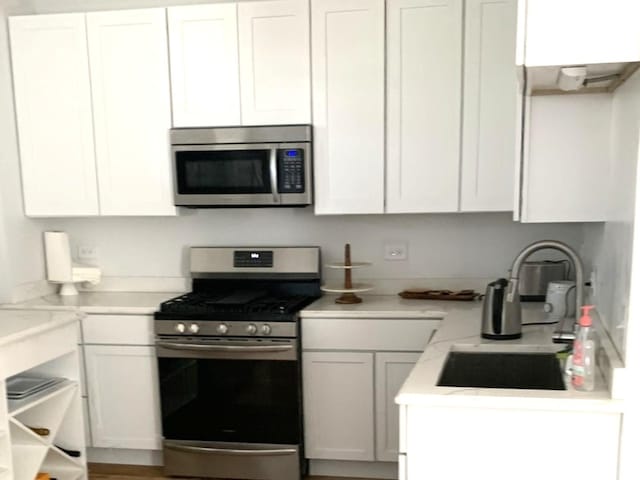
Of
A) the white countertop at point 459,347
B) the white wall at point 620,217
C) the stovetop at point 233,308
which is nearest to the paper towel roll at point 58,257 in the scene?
the stovetop at point 233,308

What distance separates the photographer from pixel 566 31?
1.44 metres

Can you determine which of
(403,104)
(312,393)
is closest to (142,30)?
(403,104)

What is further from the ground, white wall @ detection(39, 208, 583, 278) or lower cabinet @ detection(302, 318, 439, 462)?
white wall @ detection(39, 208, 583, 278)

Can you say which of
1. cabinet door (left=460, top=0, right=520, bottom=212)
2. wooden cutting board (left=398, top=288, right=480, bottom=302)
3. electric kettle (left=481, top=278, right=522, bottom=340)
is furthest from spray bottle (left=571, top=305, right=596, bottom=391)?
wooden cutting board (left=398, top=288, right=480, bottom=302)

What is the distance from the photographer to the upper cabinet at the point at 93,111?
3.10 meters

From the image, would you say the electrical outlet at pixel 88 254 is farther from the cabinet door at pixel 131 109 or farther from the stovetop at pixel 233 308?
the stovetop at pixel 233 308

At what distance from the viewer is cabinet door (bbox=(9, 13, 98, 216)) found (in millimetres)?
3152

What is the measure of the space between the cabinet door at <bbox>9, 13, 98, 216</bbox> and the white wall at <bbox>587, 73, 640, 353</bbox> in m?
2.50

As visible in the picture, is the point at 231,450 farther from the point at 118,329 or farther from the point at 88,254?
the point at 88,254

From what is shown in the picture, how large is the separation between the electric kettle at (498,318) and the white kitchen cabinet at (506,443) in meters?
0.61

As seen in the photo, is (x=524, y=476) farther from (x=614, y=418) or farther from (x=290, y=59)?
(x=290, y=59)

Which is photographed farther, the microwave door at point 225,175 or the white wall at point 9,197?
the white wall at point 9,197

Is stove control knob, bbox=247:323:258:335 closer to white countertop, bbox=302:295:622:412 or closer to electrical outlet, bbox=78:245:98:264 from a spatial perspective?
white countertop, bbox=302:295:622:412

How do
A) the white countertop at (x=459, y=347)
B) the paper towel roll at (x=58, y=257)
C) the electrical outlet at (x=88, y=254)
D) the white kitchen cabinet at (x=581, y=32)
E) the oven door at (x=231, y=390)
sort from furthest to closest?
the electrical outlet at (x=88, y=254) → the paper towel roll at (x=58, y=257) → the oven door at (x=231, y=390) → the white countertop at (x=459, y=347) → the white kitchen cabinet at (x=581, y=32)
